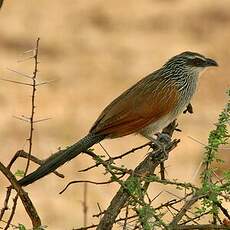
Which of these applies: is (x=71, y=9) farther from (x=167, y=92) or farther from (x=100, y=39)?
(x=167, y=92)

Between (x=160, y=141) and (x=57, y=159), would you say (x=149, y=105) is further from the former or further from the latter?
(x=57, y=159)

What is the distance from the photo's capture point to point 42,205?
7.46m

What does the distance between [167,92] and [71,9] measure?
26.4 ft

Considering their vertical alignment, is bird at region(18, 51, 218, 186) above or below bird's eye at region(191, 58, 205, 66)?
below

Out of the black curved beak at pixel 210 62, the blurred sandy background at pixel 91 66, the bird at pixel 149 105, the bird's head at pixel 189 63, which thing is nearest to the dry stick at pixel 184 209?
the bird at pixel 149 105

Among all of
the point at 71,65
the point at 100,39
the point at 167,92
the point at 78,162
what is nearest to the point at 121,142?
the point at 78,162

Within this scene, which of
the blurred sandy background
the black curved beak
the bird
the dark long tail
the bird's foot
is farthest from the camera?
the blurred sandy background

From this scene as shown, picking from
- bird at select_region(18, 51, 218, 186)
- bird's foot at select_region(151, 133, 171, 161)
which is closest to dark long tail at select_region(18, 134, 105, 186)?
bird at select_region(18, 51, 218, 186)

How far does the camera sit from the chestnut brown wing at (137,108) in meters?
3.53

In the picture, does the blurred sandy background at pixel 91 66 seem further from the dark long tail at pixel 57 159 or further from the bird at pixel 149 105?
the dark long tail at pixel 57 159

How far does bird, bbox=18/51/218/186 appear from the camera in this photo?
3469 mm

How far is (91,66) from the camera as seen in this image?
10703 mm

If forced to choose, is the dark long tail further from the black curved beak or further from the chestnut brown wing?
the black curved beak

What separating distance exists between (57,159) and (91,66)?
7721 mm
